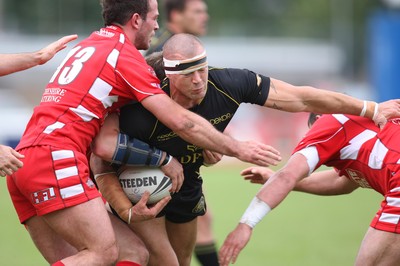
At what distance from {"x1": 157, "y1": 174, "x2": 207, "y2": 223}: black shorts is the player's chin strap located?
21.4 inches

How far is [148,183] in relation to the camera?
5.98 m

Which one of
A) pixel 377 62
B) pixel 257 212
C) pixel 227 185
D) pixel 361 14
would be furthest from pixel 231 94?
pixel 361 14

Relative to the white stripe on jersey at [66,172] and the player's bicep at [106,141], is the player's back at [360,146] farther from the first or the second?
the white stripe on jersey at [66,172]

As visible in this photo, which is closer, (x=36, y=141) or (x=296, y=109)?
(x=36, y=141)

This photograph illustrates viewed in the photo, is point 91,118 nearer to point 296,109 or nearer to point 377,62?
point 296,109

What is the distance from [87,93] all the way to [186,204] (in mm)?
1395

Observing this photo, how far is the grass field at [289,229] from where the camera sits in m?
9.50

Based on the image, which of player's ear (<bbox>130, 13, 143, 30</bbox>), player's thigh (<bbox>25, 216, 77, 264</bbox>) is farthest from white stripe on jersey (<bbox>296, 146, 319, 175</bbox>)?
player's thigh (<bbox>25, 216, 77, 264</bbox>)

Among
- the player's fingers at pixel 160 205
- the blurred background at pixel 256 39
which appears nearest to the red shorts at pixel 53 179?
the player's fingers at pixel 160 205

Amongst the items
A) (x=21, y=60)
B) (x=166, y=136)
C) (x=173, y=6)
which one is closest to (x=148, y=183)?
(x=166, y=136)

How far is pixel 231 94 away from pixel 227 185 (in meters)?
12.0

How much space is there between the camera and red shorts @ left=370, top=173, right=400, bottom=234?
589cm

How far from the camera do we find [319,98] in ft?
20.1

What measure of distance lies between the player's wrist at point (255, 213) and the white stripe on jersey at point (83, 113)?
1.39 meters
